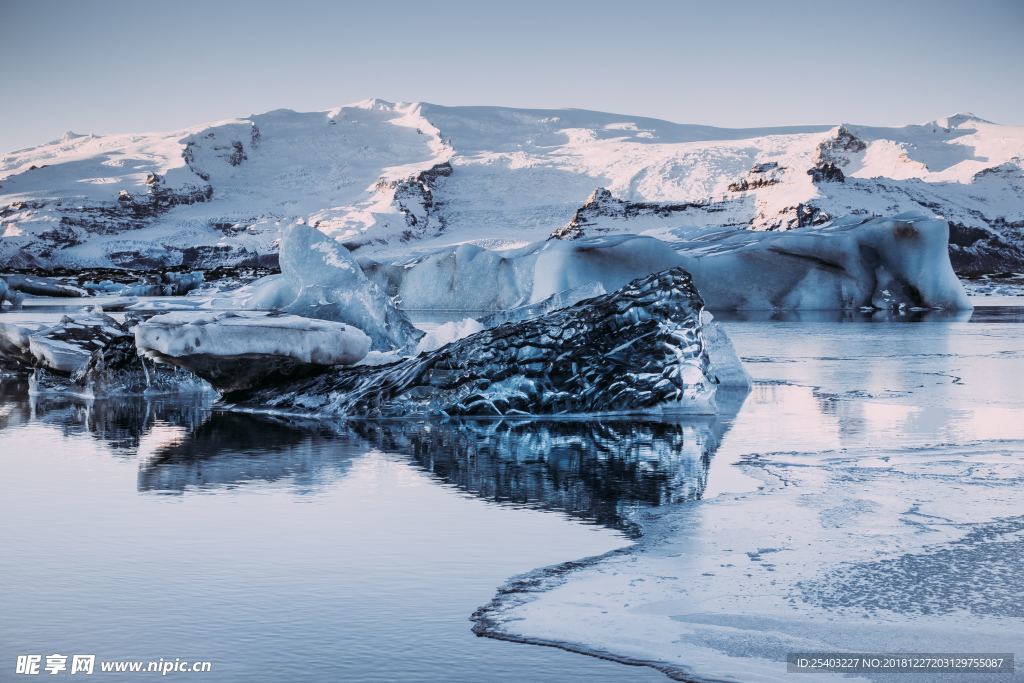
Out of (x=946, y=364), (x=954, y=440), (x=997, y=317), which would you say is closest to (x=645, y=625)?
(x=954, y=440)

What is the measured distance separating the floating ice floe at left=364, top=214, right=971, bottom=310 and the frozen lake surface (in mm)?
15401

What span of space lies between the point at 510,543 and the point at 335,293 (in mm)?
6593

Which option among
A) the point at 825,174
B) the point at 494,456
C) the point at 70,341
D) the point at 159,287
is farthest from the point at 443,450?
the point at 825,174

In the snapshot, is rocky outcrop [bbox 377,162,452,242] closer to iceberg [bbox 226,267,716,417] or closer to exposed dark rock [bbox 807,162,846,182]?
exposed dark rock [bbox 807,162,846,182]

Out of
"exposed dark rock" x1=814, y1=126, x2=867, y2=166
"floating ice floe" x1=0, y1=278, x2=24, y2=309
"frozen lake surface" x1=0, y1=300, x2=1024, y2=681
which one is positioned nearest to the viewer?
"frozen lake surface" x1=0, y1=300, x2=1024, y2=681

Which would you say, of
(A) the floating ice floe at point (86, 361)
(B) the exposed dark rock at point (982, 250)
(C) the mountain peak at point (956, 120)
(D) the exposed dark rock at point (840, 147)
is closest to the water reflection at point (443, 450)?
(A) the floating ice floe at point (86, 361)

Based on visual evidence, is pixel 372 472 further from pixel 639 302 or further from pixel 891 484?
pixel 639 302

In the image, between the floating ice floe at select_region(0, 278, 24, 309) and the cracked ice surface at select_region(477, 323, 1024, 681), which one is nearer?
the cracked ice surface at select_region(477, 323, 1024, 681)

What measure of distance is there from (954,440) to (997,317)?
13.8 m

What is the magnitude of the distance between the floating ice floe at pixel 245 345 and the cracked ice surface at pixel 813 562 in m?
2.29

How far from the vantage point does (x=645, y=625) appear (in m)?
2.45

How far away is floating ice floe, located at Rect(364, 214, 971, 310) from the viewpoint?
2109 cm

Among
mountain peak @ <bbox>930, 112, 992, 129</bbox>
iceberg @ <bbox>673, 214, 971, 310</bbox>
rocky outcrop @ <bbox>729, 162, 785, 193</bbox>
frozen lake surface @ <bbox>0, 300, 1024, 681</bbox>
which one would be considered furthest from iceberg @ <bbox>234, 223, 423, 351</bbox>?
mountain peak @ <bbox>930, 112, 992, 129</bbox>

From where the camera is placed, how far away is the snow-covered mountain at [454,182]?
52.7 m
